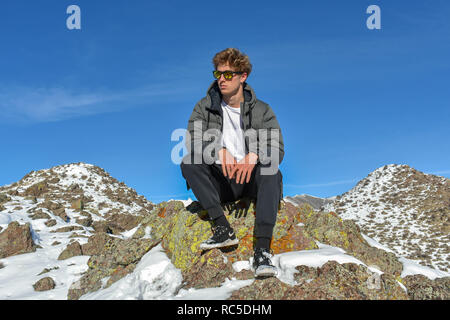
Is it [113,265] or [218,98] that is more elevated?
[218,98]

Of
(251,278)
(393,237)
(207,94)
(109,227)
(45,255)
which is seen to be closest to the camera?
(251,278)

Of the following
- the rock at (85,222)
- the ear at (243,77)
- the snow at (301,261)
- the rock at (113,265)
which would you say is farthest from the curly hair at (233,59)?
the rock at (85,222)

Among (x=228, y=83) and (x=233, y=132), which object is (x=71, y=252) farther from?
(x=228, y=83)

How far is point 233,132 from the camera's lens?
614 centimetres

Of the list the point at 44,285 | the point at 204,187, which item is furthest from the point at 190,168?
the point at 44,285

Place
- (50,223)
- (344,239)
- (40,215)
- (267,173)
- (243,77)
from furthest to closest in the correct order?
(40,215) < (50,223) < (344,239) < (243,77) < (267,173)

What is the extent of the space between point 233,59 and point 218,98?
738mm

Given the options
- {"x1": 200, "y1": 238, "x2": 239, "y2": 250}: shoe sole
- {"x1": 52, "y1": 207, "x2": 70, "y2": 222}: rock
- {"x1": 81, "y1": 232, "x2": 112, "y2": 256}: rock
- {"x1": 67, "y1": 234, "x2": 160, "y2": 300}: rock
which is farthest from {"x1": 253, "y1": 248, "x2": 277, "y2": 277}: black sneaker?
{"x1": 52, "y1": 207, "x2": 70, "y2": 222}: rock

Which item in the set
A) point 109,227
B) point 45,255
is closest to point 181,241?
point 45,255

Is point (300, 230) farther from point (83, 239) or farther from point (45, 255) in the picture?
point (83, 239)

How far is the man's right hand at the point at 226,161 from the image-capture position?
18.1ft

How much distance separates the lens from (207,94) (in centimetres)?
627
